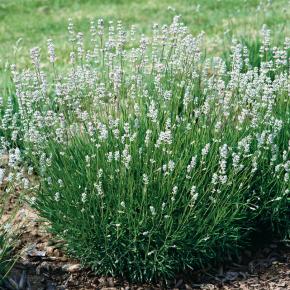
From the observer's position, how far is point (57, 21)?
1048 centimetres

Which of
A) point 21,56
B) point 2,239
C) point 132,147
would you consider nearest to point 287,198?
point 132,147

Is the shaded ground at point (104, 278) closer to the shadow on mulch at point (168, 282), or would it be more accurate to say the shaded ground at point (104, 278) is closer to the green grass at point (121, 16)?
the shadow on mulch at point (168, 282)

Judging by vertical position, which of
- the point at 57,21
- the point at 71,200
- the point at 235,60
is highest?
the point at 235,60

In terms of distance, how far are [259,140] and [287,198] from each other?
18.5 inches

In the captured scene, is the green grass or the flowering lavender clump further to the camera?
the green grass

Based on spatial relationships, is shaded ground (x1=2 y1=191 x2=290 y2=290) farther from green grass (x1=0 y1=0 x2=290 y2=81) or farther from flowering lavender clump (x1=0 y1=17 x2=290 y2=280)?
green grass (x1=0 y1=0 x2=290 y2=81)

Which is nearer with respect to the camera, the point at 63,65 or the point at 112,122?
the point at 112,122

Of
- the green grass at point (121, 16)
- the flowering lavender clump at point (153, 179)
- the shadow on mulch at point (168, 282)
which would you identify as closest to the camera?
the flowering lavender clump at point (153, 179)

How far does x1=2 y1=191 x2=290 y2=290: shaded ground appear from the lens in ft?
13.5

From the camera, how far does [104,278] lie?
4.18m

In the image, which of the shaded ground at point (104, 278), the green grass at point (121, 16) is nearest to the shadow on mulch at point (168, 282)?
the shaded ground at point (104, 278)

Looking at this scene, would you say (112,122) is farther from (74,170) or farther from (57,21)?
(57,21)

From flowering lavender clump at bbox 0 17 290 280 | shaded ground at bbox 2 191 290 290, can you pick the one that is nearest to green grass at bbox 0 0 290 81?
flowering lavender clump at bbox 0 17 290 280

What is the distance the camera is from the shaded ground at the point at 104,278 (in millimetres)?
4125
